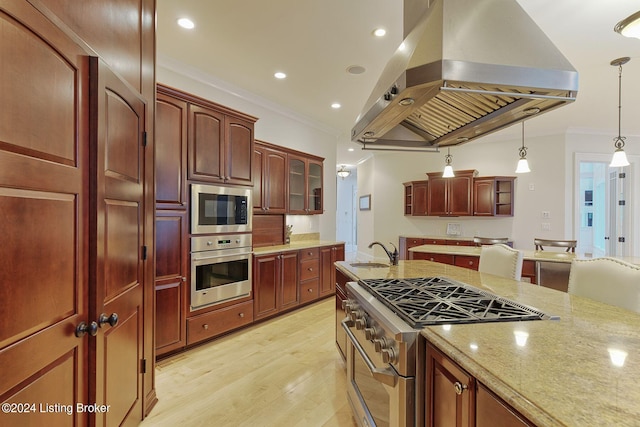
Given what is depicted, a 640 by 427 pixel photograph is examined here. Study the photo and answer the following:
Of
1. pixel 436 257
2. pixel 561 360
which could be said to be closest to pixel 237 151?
pixel 436 257

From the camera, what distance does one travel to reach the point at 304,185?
15.3ft

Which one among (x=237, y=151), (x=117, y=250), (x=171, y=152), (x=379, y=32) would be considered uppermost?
(x=379, y=32)

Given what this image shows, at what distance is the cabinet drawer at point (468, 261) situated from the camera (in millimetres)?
3703

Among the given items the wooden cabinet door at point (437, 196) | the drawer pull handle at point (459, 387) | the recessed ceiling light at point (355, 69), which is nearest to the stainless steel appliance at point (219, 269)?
the recessed ceiling light at point (355, 69)

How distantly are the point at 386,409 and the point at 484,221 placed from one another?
551cm

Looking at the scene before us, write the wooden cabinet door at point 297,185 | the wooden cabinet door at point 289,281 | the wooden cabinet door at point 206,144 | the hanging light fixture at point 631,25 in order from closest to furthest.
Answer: the hanging light fixture at point 631,25 → the wooden cabinet door at point 206,144 → the wooden cabinet door at point 289,281 → the wooden cabinet door at point 297,185

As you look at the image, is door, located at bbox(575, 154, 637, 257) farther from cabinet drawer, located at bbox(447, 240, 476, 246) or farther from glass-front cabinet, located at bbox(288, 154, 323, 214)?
glass-front cabinet, located at bbox(288, 154, 323, 214)

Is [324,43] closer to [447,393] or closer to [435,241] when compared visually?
[447,393]

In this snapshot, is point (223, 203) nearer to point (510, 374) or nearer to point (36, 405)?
point (36, 405)

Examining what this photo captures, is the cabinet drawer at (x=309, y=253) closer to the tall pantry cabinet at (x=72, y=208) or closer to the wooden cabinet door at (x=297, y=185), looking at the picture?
the wooden cabinet door at (x=297, y=185)

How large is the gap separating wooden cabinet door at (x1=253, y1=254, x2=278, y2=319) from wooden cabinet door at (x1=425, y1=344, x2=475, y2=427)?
103 inches

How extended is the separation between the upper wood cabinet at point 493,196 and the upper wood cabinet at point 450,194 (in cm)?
12

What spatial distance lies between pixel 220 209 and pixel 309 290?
1.82 meters

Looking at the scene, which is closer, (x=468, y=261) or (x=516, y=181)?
(x=468, y=261)
